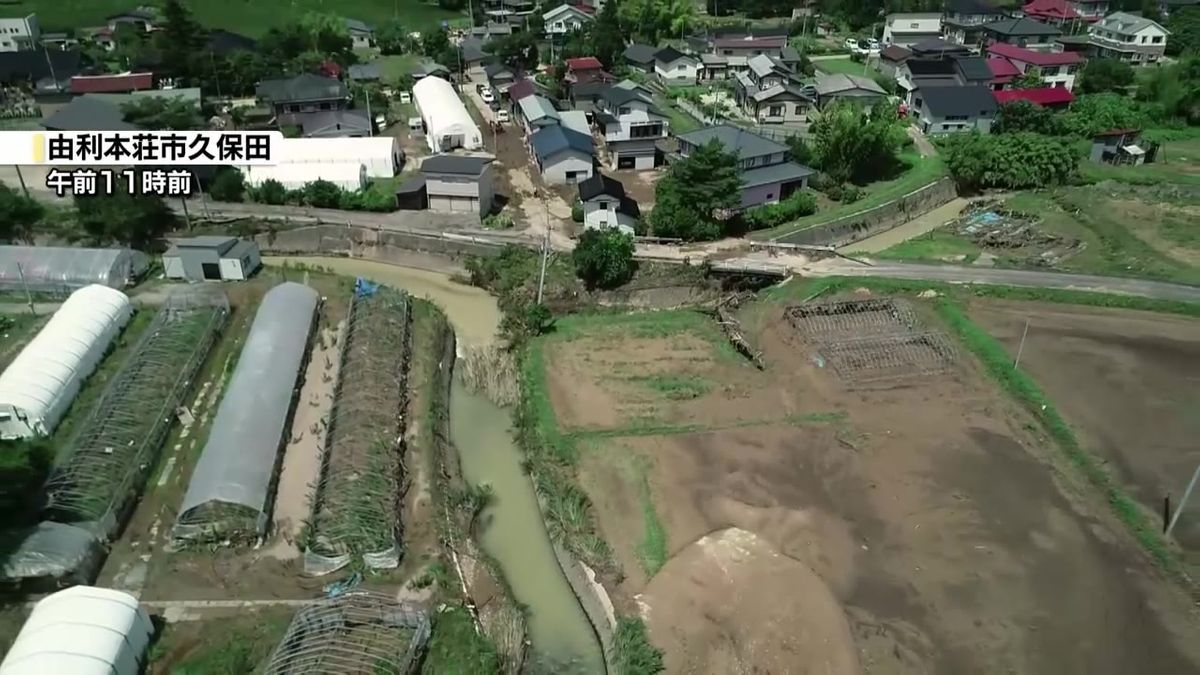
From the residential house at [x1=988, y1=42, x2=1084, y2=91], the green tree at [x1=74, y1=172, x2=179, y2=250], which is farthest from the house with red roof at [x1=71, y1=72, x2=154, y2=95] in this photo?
the residential house at [x1=988, y1=42, x2=1084, y2=91]

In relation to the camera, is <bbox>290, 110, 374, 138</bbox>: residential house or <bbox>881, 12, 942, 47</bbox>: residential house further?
<bbox>881, 12, 942, 47</bbox>: residential house

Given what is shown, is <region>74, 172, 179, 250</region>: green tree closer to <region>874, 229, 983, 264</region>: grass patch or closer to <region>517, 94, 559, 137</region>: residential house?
<region>517, 94, 559, 137</region>: residential house

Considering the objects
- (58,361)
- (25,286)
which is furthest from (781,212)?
(25,286)

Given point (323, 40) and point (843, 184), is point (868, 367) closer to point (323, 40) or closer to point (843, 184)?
point (843, 184)

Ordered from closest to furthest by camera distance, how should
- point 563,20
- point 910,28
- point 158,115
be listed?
point 158,115, point 563,20, point 910,28

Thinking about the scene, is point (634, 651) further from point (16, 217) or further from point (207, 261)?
point (16, 217)

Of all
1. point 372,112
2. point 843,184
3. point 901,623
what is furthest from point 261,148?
point 901,623

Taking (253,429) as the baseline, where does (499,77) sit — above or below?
above

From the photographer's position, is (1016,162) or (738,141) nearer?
(738,141)
